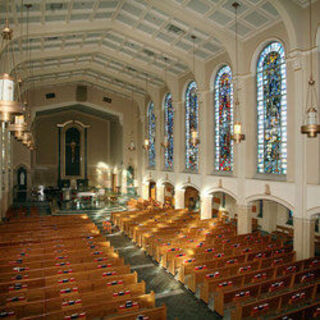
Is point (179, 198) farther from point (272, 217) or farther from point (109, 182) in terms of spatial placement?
point (109, 182)

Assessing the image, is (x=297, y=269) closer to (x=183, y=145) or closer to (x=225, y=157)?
(x=225, y=157)

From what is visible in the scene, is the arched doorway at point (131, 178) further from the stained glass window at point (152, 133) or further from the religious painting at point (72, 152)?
the religious painting at point (72, 152)

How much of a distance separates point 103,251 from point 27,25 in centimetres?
933

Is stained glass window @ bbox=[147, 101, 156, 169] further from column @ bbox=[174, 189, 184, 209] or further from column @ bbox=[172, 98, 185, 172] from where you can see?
column @ bbox=[174, 189, 184, 209]

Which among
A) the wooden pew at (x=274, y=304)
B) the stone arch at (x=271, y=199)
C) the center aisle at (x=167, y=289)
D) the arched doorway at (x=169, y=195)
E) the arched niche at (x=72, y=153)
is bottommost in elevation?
the center aisle at (x=167, y=289)

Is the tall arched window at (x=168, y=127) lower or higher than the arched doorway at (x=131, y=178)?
higher

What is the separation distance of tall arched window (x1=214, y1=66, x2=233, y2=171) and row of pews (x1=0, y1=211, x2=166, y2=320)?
756 centimetres

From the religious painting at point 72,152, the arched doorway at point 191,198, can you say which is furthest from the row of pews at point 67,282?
the religious painting at point 72,152

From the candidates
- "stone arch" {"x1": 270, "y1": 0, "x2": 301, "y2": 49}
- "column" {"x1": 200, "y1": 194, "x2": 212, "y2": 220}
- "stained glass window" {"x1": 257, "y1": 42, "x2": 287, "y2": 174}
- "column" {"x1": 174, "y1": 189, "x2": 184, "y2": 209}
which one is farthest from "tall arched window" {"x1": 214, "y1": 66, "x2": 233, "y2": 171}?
"stone arch" {"x1": 270, "y1": 0, "x2": 301, "y2": 49}

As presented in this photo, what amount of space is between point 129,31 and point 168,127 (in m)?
7.94

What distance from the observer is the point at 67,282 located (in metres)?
6.96

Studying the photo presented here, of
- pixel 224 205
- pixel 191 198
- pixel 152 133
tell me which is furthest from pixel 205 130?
pixel 191 198

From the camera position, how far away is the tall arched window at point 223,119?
14.6 meters

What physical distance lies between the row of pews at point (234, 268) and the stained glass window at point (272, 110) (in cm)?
322
